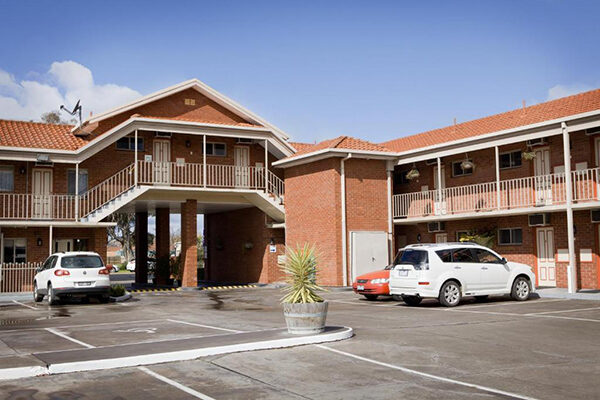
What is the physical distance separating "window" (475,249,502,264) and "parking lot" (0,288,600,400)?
163cm

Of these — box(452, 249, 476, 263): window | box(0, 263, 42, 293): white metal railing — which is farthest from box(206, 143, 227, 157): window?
box(452, 249, 476, 263): window

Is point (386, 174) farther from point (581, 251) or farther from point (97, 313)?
point (97, 313)

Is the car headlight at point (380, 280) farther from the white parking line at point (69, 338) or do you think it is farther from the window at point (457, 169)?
the white parking line at point (69, 338)

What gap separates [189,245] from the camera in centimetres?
2814

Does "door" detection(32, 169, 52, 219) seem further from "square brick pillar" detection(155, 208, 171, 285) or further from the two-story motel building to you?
"square brick pillar" detection(155, 208, 171, 285)

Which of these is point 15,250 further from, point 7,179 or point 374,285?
point 374,285

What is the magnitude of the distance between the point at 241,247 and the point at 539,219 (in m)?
15.0

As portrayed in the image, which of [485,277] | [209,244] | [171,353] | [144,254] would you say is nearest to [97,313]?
[171,353]

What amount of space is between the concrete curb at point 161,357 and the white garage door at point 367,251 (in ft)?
47.1

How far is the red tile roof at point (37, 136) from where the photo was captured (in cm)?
2516

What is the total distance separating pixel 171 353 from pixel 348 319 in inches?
234

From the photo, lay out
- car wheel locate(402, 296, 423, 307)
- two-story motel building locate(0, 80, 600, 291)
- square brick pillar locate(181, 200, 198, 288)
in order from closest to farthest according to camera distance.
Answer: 1. car wheel locate(402, 296, 423, 307)
2. two-story motel building locate(0, 80, 600, 291)
3. square brick pillar locate(181, 200, 198, 288)

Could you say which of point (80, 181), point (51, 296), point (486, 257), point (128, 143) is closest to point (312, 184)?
point (128, 143)

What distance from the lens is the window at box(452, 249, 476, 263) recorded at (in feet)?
56.0
